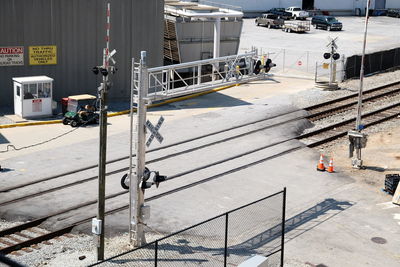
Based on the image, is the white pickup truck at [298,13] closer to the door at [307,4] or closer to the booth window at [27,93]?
the door at [307,4]

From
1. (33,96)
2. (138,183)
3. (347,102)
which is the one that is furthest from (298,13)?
(138,183)

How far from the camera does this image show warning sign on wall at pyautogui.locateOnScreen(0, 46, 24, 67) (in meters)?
30.8

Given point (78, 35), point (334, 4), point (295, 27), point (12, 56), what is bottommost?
point (12, 56)

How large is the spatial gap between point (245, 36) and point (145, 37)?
28.5 metres

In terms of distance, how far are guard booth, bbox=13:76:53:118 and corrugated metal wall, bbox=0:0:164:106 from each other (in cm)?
139

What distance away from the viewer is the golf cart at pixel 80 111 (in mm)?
29109

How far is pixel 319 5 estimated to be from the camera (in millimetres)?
88250

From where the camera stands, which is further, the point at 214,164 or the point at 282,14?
the point at 282,14

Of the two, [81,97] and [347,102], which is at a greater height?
[81,97]

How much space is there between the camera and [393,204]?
21250mm

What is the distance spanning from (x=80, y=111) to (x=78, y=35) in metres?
5.07

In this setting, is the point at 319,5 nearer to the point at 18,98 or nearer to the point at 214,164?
the point at 18,98

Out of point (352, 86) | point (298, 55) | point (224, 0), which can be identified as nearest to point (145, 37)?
point (352, 86)

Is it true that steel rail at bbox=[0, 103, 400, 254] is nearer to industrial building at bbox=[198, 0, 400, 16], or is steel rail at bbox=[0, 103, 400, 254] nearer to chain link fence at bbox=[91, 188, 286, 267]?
chain link fence at bbox=[91, 188, 286, 267]
